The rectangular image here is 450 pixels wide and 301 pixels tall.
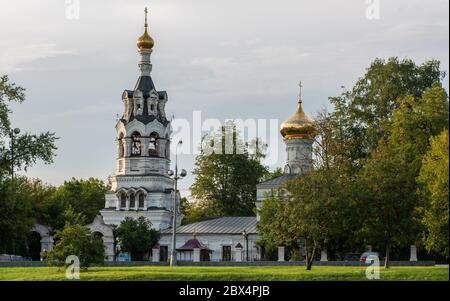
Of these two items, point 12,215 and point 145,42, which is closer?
point 12,215

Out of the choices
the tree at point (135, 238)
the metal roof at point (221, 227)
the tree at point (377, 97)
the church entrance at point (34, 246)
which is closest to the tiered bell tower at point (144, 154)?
the metal roof at point (221, 227)

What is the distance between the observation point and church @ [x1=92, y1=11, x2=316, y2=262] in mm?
65250

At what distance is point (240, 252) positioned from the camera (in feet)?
203

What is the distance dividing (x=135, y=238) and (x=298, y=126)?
1253 centimetres

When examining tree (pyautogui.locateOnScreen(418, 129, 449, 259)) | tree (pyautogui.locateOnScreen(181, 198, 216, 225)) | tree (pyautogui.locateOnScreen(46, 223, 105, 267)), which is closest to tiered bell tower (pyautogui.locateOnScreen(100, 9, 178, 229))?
tree (pyautogui.locateOnScreen(181, 198, 216, 225))

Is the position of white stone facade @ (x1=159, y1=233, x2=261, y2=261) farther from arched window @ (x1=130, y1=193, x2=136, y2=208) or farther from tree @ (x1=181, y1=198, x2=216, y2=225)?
tree @ (x1=181, y1=198, x2=216, y2=225)

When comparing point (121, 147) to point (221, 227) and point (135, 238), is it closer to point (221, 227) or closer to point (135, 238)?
point (135, 238)

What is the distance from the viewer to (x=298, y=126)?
6575 cm

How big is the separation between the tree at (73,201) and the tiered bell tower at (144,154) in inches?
124

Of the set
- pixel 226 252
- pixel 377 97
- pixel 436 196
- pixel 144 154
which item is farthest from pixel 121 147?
pixel 436 196

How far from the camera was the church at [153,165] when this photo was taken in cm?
6525

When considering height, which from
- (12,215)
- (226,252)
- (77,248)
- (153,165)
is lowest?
(77,248)
